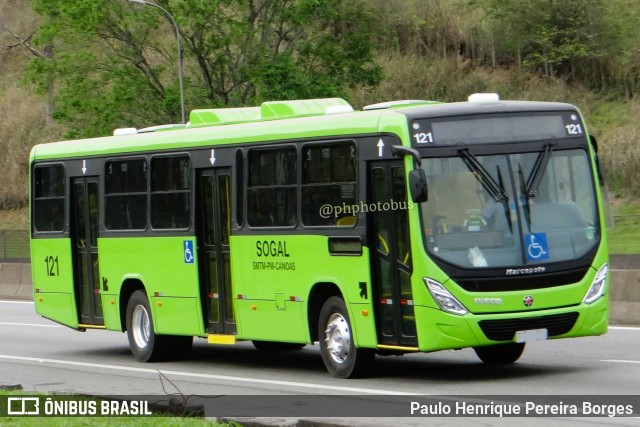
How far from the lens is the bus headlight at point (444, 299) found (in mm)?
13398

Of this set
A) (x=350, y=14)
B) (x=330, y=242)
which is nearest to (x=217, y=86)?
(x=350, y=14)

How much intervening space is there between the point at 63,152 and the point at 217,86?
29.5 metres

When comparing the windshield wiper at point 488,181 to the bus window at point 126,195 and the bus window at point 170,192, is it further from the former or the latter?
the bus window at point 126,195

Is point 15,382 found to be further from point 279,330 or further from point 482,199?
point 482,199

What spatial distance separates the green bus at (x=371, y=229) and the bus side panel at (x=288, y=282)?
0.07 feet

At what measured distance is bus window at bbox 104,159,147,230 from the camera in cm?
1866

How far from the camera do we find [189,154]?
17.7 m

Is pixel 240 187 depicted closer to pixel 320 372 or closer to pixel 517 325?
pixel 320 372

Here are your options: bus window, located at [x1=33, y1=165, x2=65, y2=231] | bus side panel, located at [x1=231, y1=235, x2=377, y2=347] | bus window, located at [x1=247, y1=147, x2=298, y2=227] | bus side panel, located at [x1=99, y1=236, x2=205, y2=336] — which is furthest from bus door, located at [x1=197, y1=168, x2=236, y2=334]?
bus window, located at [x1=33, y1=165, x2=65, y2=231]

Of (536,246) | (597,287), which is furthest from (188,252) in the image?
(597,287)

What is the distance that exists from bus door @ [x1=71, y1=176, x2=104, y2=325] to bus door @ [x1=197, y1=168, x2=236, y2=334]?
2.87m

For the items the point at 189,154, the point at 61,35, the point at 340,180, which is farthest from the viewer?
the point at 61,35

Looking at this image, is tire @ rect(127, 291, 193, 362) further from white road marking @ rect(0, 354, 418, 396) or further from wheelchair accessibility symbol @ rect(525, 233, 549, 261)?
wheelchair accessibility symbol @ rect(525, 233, 549, 261)

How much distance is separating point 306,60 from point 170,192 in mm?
32552
